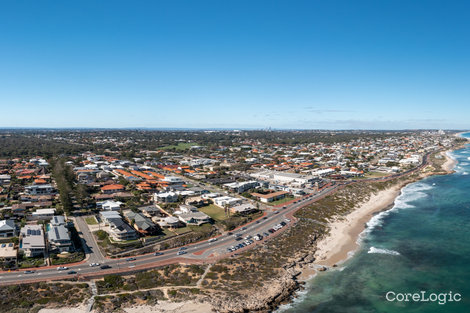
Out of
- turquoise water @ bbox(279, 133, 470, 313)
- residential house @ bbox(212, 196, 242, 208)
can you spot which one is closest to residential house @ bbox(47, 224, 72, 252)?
turquoise water @ bbox(279, 133, 470, 313)

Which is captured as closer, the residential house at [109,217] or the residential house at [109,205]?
the residential house at [109,217]

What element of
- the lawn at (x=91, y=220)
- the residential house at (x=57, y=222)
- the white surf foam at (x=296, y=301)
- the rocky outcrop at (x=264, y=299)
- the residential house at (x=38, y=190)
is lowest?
the white surf foam at (x=296, y=301)

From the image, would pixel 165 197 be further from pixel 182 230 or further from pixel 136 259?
pixel 136 259

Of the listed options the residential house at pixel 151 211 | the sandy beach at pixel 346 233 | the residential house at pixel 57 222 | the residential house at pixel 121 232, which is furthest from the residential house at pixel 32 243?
the sandy beach at pixel 346 233


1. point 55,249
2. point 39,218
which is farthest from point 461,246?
point 39,218

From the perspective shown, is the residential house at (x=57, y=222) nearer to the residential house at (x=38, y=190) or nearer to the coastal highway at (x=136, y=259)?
the coastal highway at (x=136, y=259)

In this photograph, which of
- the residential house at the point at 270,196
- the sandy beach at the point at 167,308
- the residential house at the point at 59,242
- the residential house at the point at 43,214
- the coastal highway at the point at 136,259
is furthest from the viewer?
the residential house at the point at 270,196

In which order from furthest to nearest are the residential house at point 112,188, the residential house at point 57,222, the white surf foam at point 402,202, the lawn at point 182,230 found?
the residential house at point 112,188, the white surf foam at point 402,202, the lawn at point 182,230, the residential house at point 57,222

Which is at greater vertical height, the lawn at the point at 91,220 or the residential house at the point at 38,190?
the residential house at the point at 38,190
